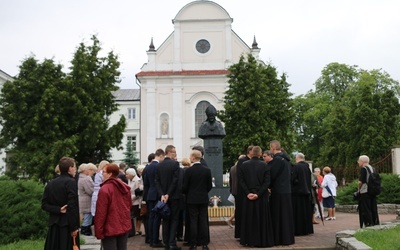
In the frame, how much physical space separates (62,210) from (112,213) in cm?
86

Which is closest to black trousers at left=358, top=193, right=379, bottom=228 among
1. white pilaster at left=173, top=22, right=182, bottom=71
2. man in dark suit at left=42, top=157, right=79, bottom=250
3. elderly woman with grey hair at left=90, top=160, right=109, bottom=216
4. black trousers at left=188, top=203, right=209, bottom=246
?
black trousers at left=188, top=203, right=209, bottom=246

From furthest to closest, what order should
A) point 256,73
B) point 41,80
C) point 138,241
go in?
point 256,73 < point 41,80 < point 138,241

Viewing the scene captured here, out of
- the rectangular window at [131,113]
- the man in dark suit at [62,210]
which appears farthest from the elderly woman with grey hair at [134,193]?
the rectangular window at [131,113]

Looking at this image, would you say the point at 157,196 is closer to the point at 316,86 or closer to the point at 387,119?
the point at 387,119

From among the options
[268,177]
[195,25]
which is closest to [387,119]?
[195,25]

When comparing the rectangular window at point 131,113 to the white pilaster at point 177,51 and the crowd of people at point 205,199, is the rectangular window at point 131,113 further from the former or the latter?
the crowd of people at point 205,199

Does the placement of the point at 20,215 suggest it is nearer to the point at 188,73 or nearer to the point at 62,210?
the point at 62,210

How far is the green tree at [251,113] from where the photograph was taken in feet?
115

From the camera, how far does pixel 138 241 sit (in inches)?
443

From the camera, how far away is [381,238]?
27.8 ft

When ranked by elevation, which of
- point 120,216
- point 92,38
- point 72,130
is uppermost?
point 92,38

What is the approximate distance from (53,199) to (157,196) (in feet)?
10.9

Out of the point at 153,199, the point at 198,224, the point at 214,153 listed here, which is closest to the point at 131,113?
the point at 214,153

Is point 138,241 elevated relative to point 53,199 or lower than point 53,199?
lower
